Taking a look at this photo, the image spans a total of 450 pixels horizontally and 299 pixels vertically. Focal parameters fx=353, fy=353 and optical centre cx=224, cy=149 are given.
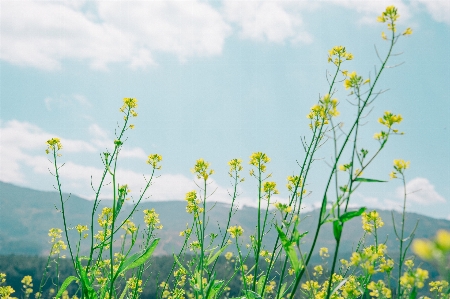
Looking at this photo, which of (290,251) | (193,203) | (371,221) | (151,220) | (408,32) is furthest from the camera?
(151,220)

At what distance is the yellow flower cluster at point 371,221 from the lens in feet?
8.64

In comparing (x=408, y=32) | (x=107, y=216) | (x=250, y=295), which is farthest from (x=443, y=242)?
(x=107, y=216)

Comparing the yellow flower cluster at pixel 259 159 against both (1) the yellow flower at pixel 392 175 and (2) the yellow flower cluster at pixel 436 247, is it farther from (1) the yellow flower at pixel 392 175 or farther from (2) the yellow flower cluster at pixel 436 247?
(2) the yellow flower cluster at pixel 436 247

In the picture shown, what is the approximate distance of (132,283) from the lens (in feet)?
13.6

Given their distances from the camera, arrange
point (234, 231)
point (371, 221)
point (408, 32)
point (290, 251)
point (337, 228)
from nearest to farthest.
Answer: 1. point (337, 228)
2. point (290, 251)
3. point (408, 32)
4. point (371, 221)
5. point (234, 231)

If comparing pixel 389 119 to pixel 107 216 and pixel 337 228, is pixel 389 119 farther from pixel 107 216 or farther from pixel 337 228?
pixel 107 216

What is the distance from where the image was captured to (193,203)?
317cm

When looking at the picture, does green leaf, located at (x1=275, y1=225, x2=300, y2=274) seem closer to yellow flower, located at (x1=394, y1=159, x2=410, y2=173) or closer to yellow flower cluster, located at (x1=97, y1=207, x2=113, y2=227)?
yellow flower, located at (x1=394, y1=159, x2=410, y2=173)

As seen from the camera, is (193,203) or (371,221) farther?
(193,203)

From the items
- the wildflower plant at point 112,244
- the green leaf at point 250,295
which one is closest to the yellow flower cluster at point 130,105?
the wildflower plant at point 112,244

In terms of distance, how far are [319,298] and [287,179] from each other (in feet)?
3.55

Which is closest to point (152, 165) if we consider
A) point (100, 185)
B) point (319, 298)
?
point (100, 185)

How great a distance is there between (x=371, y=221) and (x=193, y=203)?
149 centimetres

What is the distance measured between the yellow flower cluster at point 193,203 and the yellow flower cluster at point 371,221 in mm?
1313
